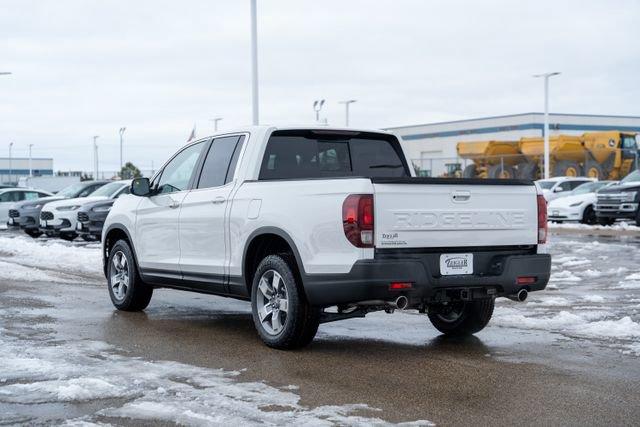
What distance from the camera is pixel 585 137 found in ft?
151

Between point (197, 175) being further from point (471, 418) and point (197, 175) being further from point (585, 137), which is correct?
point (585, 137)

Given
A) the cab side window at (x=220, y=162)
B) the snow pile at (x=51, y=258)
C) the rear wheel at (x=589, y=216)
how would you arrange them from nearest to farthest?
the cab side window at (x=220, y=162) → the snow pile at (x=51, y=258) → the rear wheel at (x=589, y=216)

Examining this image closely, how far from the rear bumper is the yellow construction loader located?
38584mm

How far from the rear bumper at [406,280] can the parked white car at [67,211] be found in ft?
58.3

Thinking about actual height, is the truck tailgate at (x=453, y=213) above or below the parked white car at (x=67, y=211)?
above

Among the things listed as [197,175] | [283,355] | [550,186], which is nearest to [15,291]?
[197,175]

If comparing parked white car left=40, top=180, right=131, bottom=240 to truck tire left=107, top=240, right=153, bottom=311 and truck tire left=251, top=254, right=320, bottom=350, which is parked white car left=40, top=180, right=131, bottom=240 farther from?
truck tire left=251, top=254, right=320, bottom=350

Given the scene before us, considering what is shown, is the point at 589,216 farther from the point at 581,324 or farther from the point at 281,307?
the point at 281,307

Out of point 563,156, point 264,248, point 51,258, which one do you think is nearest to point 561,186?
point 563,156

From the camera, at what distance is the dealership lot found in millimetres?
5590

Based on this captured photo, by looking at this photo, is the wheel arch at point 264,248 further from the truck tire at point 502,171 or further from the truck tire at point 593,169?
the truck tire at point 502,171

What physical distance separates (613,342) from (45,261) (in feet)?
39.4

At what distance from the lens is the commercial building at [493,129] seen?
255ft

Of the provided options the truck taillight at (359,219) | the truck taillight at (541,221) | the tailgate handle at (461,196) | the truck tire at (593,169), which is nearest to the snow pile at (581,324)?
the truck taillight at (541,221)
